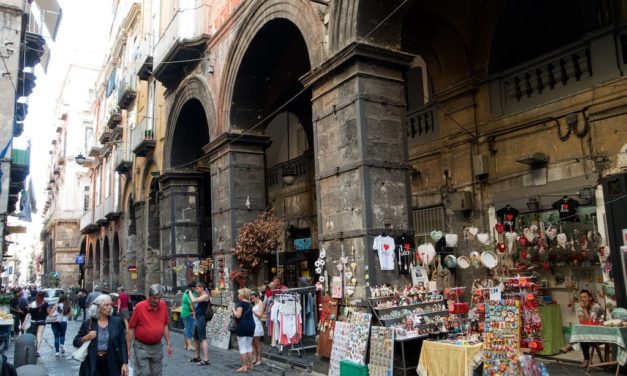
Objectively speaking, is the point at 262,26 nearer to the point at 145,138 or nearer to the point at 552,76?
the point at 552,76

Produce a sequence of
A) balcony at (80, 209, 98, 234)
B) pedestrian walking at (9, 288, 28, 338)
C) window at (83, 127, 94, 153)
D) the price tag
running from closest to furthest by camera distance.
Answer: the price tag
pedestrian walking at (9, 288, 28, 338)
balcony at (80, 209, 98, 234)
window at (83, 127, 94, 153)

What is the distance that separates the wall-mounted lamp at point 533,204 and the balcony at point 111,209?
22.7 m

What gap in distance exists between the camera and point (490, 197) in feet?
32.1

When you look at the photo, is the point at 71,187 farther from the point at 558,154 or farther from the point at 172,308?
the point at 558,154

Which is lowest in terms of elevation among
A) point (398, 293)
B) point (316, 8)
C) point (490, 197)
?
point (398, 293)

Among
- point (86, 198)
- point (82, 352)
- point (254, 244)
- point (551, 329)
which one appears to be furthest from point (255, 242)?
point (86, 198)

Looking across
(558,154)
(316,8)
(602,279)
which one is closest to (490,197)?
(558,154)

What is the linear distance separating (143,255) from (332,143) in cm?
1483

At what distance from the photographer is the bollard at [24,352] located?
21.7 ft

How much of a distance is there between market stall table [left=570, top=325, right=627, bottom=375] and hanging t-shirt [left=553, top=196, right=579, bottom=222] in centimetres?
182

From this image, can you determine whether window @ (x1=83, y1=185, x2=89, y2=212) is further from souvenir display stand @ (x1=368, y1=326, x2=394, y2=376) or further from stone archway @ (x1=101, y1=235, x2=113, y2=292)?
souvenir display stand @ (x1=368, y1=326, x2=394, y2=376)

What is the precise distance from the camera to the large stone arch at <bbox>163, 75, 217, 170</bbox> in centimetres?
1382

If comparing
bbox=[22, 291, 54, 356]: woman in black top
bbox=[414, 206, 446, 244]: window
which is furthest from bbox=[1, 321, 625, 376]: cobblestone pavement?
bbox=[414, 206, 446, 244]: window

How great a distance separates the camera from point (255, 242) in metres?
11.9
